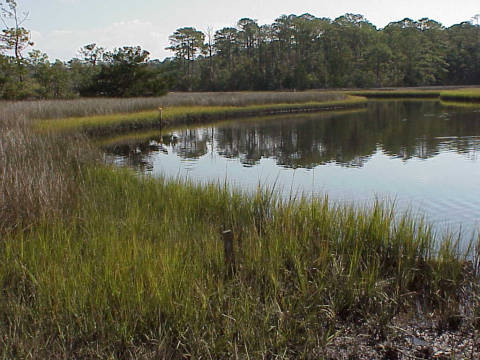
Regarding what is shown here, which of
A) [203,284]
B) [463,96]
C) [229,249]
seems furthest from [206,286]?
[463,96]

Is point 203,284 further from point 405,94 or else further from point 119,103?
point 405,94

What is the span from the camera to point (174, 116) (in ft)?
78.8

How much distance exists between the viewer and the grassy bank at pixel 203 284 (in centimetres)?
321

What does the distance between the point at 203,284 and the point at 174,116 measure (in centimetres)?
2091

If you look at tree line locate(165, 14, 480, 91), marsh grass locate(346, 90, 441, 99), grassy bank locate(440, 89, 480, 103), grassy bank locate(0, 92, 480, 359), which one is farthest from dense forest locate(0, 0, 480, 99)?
grassy bank locate(0, 92, 480, 359)

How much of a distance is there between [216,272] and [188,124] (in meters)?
21.0

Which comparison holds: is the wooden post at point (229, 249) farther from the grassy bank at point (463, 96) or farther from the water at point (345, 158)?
the grassy bank at point (463, 96)

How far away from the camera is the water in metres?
8.61

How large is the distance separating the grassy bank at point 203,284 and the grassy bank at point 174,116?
949cm

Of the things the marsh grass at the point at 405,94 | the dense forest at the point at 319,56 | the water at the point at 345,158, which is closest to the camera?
the water at the point at 345,158

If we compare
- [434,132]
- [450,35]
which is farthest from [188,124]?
[450,35]

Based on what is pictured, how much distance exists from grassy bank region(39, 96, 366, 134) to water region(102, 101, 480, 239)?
1642 mm

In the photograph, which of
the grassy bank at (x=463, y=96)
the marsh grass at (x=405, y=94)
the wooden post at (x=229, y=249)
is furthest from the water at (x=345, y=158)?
the marsh grass at (x=405, y=94)

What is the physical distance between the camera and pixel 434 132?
19453 mm
